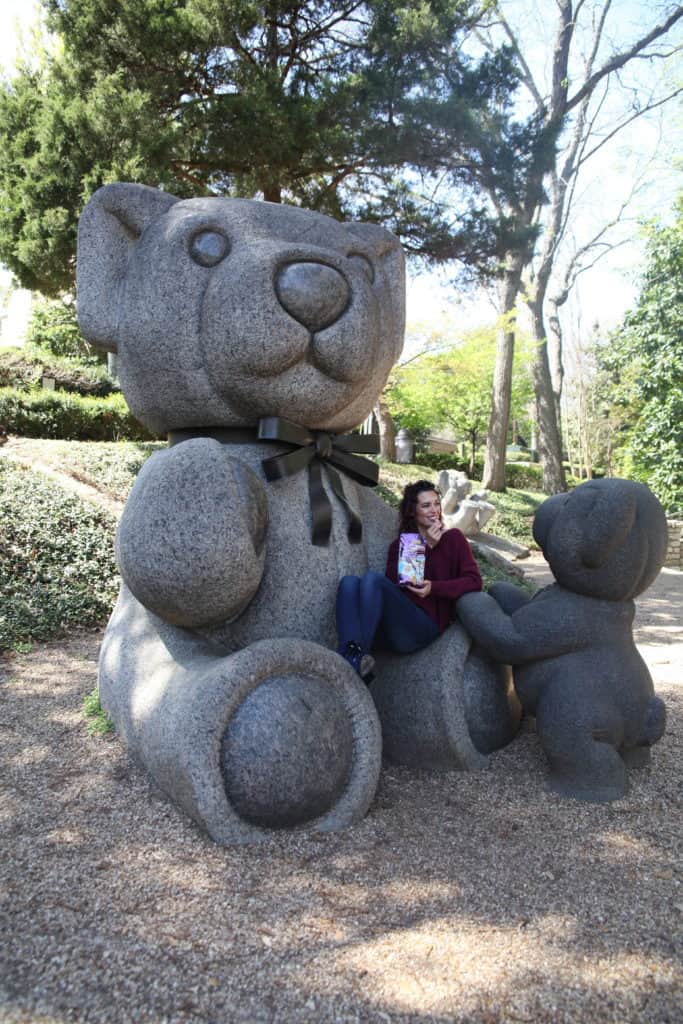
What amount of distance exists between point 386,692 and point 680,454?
12.2 meters

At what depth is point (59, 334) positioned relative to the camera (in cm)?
1898

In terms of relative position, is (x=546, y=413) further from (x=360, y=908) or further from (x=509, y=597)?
(x=360, y=908)

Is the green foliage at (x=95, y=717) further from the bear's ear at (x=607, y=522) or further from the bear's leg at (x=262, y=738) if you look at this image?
the bear's ear at (x=607, y=522)

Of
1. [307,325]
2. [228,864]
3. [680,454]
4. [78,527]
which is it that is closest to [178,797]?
[228,864]

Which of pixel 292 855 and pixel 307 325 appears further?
pixel 307 325

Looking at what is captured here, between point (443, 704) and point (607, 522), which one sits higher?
point (607, 522)

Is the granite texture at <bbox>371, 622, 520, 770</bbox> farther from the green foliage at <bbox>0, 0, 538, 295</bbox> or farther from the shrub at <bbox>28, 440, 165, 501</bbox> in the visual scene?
the green foliage at <bbox>0, 0, 538, 295</bbox>

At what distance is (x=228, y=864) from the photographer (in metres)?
2.27

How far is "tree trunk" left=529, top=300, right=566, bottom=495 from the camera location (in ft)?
60.3

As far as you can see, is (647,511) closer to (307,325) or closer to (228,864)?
(307,325)

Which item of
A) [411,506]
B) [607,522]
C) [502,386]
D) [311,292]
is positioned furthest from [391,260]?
[502,386]

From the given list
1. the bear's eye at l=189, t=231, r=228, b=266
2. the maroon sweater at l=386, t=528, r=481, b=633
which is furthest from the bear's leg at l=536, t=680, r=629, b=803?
the bear's eye at l=189, t=231, r=228, b=266

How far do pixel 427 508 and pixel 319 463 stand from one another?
1.57ft

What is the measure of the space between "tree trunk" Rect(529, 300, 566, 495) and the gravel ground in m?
16.0
